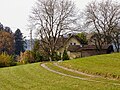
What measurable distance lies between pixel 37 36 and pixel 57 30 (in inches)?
159

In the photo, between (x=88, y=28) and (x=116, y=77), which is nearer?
(x=116, y=77)

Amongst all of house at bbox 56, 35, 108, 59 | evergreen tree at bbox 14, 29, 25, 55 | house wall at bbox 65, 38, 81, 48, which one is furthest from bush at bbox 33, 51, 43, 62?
evergreen tree at bbox 14, 29, 25, 55

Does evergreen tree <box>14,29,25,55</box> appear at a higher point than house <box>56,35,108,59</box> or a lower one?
higher

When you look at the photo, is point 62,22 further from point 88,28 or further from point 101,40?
point 101,40

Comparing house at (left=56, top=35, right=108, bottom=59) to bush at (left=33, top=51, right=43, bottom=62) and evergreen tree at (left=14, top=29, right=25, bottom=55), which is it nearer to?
bush at (left=33, top=51, right=43, bottom=62)

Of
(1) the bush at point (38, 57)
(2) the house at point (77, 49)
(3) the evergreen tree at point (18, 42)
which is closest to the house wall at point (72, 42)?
(2) the house at point (77, 49)

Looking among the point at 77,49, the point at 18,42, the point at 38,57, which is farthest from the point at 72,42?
the point at 18,42

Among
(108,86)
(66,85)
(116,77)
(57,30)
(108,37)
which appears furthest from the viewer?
(108,37)

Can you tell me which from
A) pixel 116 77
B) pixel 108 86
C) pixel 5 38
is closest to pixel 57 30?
pixel 5 38

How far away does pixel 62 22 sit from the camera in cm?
5678

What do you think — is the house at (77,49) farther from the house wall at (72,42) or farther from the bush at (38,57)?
the bush at (38,57)

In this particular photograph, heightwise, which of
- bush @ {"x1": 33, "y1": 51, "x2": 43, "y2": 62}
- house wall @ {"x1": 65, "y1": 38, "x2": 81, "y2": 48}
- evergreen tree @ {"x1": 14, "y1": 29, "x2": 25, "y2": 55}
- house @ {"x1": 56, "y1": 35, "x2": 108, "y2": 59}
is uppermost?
evergreen tree @ {"x1": 14, "y1": 29, "x2": 25, "y2": 55}

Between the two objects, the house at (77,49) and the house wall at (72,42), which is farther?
the house wall at (72,42)

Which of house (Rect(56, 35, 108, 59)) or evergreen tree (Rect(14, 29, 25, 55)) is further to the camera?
evergreen tree (Rect(14, 29, 25, 55))
